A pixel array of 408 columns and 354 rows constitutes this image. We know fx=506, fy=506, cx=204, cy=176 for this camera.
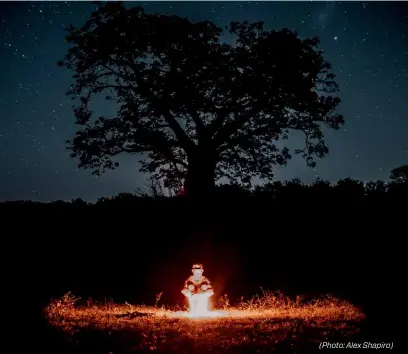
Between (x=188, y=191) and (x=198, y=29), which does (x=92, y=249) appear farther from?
(x=198, y=29)

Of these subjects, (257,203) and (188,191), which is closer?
(257,203)

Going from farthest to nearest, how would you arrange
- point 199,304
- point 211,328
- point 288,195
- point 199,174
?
point 199,174 → point 288,195 → point 199,304 → point 211,328

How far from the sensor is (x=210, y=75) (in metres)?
19.0

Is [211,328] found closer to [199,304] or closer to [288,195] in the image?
[199,304]

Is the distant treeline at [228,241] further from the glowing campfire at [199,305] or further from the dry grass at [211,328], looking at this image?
the glowing campfire at [199,305]

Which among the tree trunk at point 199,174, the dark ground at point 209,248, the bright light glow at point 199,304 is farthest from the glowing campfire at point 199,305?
the tree trunk at point 199,174

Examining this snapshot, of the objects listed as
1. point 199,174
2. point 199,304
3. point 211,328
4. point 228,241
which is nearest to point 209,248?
point 228,241

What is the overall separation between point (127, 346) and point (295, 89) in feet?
45.3

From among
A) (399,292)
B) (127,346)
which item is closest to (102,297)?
(127,346)

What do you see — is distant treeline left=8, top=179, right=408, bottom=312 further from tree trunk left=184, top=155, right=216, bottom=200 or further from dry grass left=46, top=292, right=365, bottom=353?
tree trunk left=184, top=155, right=216, bottom=200

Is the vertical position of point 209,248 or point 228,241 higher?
point 228,241

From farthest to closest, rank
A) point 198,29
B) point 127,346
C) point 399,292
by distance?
point 198,29
point 399,292
point 127,346

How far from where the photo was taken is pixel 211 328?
831cm

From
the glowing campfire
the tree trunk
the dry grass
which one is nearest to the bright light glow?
the glowing campfire
